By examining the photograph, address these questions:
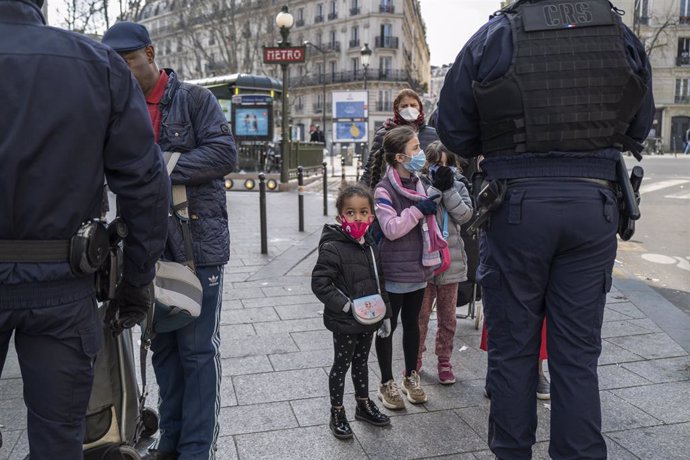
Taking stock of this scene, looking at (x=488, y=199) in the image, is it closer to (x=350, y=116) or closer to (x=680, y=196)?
(x=680, y=196)

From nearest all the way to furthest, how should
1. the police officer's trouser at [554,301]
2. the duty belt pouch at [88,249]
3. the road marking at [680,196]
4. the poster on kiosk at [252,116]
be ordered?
the duty belt pouch at [88,249]
the police officer's trouser at [554,301]
the road marking at [680,196]
the poster on kiosk at [252,116]

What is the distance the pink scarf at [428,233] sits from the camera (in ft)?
12.3

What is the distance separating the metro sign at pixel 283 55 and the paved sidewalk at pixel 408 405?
10870 mm

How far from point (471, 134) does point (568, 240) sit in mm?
638

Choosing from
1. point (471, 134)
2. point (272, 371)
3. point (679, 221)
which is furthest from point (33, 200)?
point (679, 221)

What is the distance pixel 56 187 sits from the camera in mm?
1946

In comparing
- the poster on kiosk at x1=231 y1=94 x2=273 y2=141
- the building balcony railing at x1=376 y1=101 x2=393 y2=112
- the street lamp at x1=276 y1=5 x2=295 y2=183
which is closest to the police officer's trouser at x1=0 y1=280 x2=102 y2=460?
the street lamp at x1=276 y1=5 x2=295 y2=183

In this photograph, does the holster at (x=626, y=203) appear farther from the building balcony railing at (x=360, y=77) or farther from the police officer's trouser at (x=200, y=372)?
the building balcony railing at (x=360, y=77)

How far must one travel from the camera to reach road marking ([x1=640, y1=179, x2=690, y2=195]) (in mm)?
16625

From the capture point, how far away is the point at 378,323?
339 centimetres

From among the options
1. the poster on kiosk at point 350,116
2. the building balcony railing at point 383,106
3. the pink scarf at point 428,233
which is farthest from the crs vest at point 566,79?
the building balcony railing at point 383,106

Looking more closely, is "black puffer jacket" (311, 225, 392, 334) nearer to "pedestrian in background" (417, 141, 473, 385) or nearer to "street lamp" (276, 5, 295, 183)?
"pedestrian in background" (417, 141, 473, 385)

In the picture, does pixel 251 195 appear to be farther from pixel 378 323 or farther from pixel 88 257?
pixel 88 257

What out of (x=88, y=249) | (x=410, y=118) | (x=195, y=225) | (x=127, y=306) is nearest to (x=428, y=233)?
(x=410, y=118)
